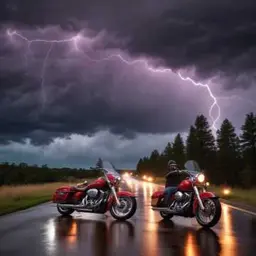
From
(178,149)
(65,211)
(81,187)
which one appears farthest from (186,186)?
(178,149)

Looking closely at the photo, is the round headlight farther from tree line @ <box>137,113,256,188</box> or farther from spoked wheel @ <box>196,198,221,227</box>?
tree line @ <box>137,113,256,188</box>

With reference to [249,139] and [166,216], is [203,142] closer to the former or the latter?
[249,139]

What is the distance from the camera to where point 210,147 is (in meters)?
101

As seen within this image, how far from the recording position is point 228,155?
92562 mm

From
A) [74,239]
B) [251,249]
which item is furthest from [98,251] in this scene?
[251,249]

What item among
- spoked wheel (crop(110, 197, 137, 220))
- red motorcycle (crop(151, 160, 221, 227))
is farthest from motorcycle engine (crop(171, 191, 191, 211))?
spoked wheel (crop(110, 197, 137, 220))

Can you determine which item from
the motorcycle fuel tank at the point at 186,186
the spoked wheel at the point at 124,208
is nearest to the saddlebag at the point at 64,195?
the spoked wheel at the point at 124,208

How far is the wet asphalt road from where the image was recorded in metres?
9.02

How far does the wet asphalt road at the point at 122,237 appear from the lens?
902 cm

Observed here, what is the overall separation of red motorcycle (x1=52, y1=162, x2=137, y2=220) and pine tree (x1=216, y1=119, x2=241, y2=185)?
53.7 meters

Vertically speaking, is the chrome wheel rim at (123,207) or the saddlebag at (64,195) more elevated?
the saddlebag at (64,195)

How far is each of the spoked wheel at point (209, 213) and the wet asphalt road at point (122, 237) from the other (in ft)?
0.65

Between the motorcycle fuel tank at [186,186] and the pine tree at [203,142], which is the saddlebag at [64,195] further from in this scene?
the pine tree at [203,142]

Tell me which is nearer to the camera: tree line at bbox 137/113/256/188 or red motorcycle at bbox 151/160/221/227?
red motorcycle at bbox 151/160/221/227
